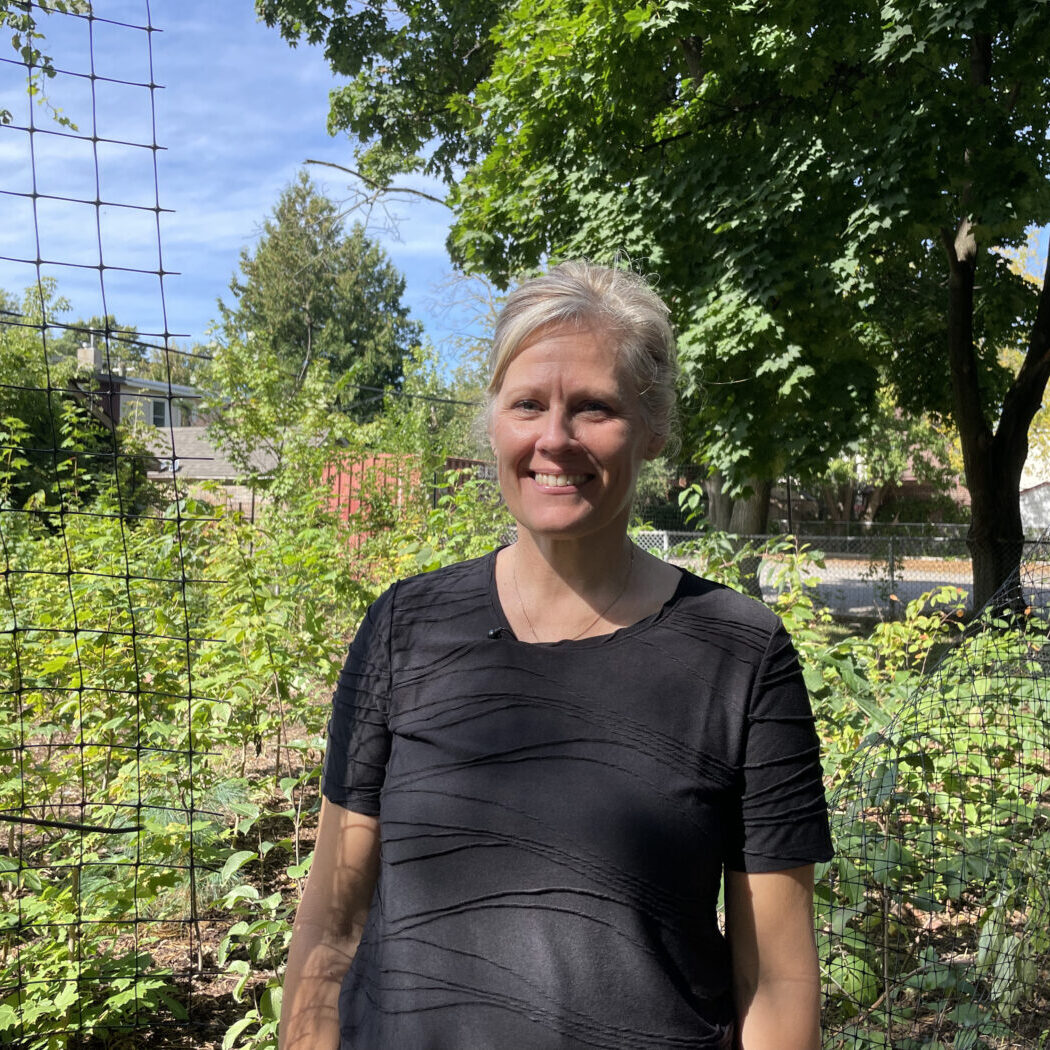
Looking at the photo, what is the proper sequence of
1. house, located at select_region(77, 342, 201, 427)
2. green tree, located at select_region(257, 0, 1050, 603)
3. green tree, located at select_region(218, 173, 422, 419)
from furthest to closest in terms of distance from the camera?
green tree, located at select_region(218, 173, 422, 419) → green tree, located at select_region(257, 0, 1050, 603) → house, located at select_region(77, 342, 201, 427)

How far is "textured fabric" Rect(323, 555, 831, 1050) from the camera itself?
1164 mm

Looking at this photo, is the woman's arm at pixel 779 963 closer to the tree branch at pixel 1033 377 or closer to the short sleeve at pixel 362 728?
the short sleeve at pixel 362 728

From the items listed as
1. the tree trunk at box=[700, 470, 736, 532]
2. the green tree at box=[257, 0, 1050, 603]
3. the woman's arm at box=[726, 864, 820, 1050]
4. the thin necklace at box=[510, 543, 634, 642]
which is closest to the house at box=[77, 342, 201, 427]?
the thin necklace at box=[510, 543, 634, 642]

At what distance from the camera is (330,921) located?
1.34 meters

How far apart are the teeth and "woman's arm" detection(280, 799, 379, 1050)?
1.78 feet

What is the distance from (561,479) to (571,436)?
0.06m

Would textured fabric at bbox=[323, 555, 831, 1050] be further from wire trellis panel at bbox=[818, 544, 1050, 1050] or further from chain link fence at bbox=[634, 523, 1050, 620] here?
chain link fence at bbox=[634, 523, 1050, 620]

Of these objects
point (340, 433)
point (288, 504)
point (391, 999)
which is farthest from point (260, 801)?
point (340, 433)

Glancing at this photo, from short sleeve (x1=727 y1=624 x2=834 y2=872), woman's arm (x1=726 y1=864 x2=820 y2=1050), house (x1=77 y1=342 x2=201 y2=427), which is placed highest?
house (x1=77 y1=342 x2=201 y2=427)

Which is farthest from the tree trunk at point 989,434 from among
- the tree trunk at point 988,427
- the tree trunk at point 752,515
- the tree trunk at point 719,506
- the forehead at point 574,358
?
the forehead at point 574,358

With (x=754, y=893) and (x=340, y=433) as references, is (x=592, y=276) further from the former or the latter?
(x=340, y=433)

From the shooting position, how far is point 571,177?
9102 mm

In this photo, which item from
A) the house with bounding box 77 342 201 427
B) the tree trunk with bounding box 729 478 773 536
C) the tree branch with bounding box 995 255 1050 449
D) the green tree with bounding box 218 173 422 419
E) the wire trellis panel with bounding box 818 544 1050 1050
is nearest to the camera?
the wire trellis panel with bounding box 818 544 1050 1050

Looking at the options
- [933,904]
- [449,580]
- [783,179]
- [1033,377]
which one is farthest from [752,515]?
[449,580]
